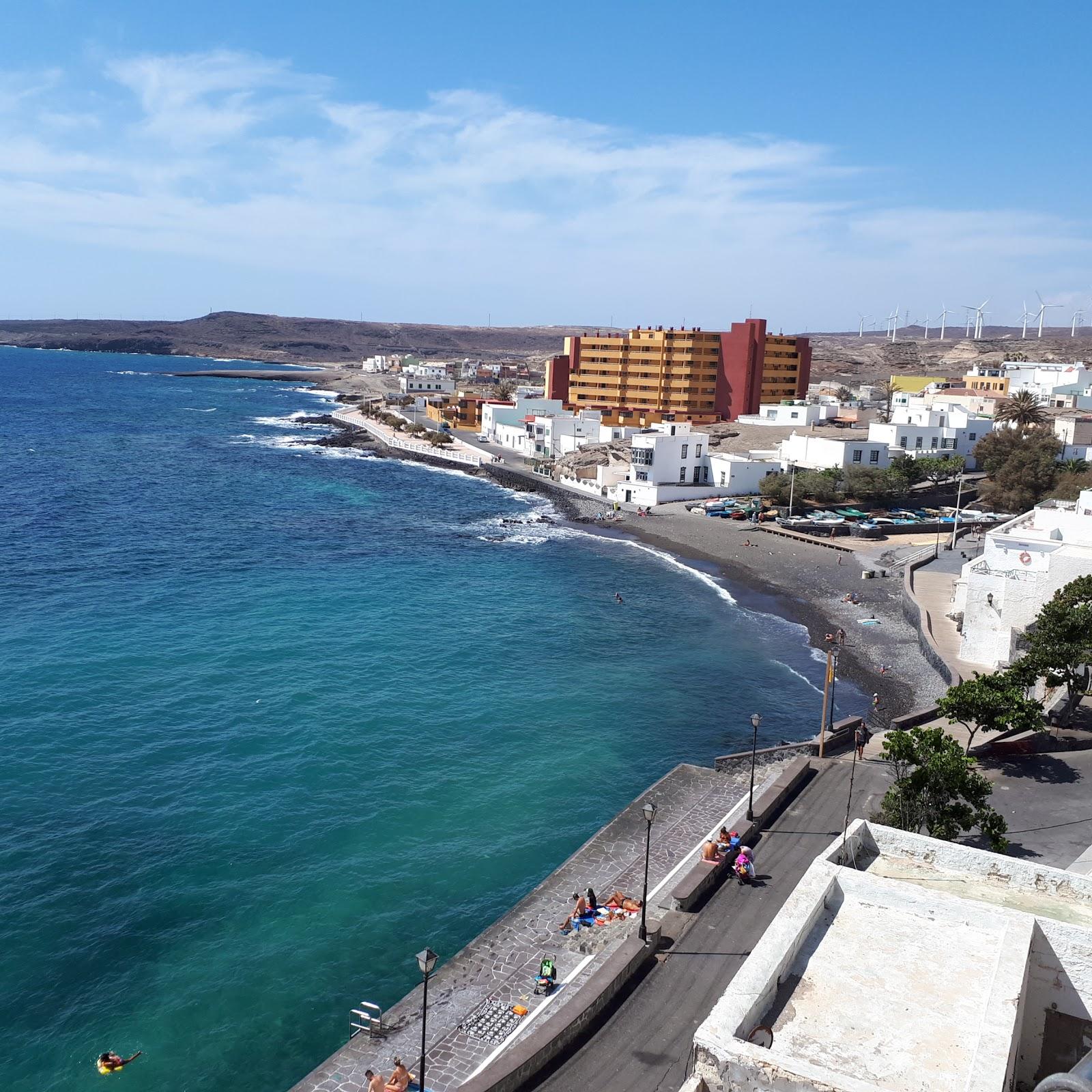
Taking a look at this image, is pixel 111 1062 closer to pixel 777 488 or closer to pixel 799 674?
pixel 799 674

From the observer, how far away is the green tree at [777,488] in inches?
2923

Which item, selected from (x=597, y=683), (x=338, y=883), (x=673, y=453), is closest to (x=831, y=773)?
(x=597, y=683)

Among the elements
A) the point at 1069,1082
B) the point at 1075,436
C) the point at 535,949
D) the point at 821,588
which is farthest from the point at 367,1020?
the point at 1075,436

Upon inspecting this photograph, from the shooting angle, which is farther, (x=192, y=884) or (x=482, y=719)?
(x=482, y=719)

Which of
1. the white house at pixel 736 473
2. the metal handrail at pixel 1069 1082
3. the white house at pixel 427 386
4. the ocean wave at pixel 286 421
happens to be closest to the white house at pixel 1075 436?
the white house at pixel 736 473

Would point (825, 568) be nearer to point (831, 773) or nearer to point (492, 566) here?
point (492, 566)

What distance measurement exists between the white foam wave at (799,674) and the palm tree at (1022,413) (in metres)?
57.0

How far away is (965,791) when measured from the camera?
2038 centimetres

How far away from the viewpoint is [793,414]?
99125 millimetres

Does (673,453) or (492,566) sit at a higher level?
(673,453)

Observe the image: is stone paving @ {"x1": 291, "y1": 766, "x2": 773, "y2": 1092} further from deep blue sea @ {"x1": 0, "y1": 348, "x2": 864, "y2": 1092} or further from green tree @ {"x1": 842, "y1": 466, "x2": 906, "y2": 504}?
green tree @ {"x1": 842, "y1": 466, "x2": 906, "y2": 504}

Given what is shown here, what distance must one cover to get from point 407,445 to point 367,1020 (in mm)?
96606

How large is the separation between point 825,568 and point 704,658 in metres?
19.7

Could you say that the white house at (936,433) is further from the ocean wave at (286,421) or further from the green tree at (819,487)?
the ocean wave at (286,421)
